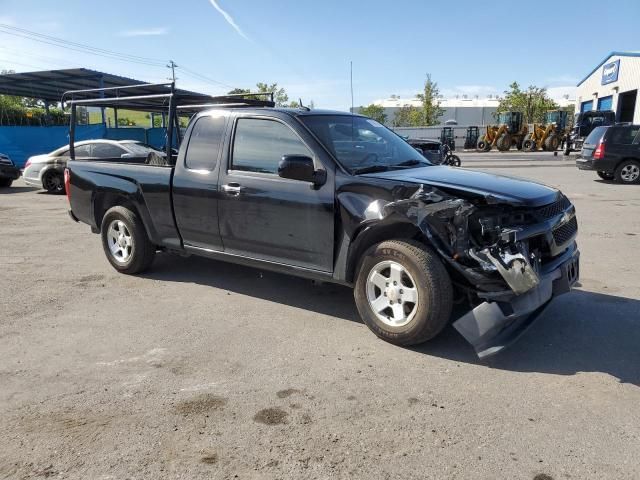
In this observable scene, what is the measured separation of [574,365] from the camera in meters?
3.67

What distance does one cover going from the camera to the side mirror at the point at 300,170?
4.11 meters

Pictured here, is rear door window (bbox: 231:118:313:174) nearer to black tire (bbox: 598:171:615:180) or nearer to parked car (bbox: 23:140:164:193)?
parked car (bbox: 23:140:164:193)

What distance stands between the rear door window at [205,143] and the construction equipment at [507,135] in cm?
3659

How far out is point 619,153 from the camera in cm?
1465

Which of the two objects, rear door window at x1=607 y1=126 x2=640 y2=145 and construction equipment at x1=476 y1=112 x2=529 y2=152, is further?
construction equipment at x1=476 y1=112 x2=529 y2=152

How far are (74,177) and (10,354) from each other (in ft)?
9.84

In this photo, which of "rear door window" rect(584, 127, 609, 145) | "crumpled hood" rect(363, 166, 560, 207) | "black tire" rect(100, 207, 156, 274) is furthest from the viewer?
"rear door window" rect(584, 127, 609, 145)

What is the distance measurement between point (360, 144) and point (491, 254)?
5.86 ft

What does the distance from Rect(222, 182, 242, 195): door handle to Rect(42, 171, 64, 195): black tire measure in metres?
11.4

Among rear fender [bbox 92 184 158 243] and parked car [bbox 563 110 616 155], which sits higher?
parked car [bbox 563 110 616 155]

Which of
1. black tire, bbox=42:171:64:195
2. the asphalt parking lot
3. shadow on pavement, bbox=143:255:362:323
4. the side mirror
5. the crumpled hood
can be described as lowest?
the asphalt parking lot

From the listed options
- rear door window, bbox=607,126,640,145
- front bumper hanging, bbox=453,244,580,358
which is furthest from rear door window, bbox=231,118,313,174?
rear door window, bbox=607,126,640,145

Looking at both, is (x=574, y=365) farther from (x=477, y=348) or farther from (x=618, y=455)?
(x=618, y=455)

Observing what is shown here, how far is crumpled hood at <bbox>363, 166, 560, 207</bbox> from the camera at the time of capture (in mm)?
3740
